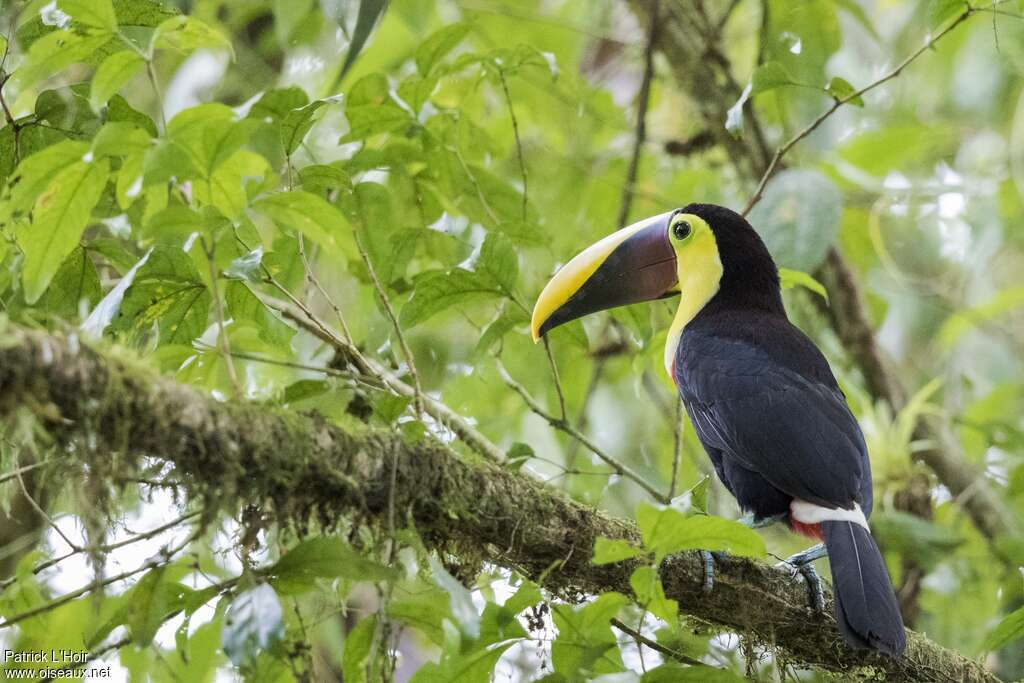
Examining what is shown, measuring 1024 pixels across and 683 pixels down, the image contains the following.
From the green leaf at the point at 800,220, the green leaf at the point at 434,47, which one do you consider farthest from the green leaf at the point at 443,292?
the green leaf at the point at 800,220

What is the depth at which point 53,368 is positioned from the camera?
1584mm

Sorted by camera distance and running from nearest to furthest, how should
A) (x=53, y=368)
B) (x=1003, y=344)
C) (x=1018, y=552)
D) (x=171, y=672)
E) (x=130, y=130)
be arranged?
(x=53, y=368) → (x=130, y=130) → (x=171, y=672) → (x=1018, y=552) → (x=1003, y=344)

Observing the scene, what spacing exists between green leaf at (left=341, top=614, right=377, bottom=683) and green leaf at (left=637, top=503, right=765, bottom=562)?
532mm

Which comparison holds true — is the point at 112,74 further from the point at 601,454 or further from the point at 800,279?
the point at 800,279

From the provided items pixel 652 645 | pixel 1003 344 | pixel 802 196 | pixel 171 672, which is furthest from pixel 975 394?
pixel 171 672

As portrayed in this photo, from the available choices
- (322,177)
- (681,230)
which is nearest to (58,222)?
(322,177)

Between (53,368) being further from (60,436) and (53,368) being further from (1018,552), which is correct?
(1018,552)

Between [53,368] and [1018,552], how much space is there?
3.28m

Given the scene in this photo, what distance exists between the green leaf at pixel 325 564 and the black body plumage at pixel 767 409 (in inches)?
44.2

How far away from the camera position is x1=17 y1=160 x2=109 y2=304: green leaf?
1952 mm

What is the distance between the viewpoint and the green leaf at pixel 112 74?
6.15 ft

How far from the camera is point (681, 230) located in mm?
3424

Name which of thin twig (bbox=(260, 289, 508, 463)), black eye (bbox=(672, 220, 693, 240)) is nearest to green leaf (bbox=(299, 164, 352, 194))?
thin twig (bbox=(260, 289, 508, 463))

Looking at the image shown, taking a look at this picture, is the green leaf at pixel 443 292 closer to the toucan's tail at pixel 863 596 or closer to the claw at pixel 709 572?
the claw at pixel 709 572
